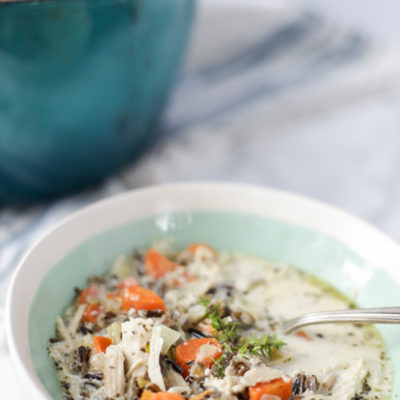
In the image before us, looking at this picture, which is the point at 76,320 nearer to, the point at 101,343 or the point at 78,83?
the point at 101,343

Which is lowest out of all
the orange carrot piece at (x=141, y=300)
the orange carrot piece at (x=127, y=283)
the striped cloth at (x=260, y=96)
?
the orange carrot piece at (x=141, y=300)

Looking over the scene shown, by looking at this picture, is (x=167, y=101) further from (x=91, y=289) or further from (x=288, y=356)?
(x=288, y=356)

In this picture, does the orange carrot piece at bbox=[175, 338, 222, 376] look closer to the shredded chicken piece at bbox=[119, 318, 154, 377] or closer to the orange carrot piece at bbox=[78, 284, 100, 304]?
the shredded chicken piece at bbox=[119, 318, 154, 377]

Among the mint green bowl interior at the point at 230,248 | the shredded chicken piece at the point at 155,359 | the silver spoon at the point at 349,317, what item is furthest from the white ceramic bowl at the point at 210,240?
the shredded chicken piece at the point at 155,359

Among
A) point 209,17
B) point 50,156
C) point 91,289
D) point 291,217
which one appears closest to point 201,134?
point 209,17

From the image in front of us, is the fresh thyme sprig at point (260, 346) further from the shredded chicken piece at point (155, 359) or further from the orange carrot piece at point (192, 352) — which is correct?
the shredded chicken piece at point (155, 359)

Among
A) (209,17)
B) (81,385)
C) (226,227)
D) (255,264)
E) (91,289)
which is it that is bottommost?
(81,385)
